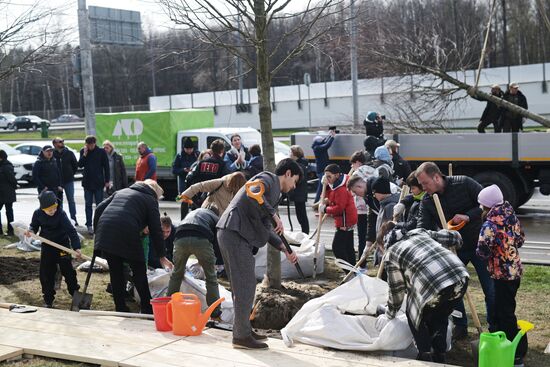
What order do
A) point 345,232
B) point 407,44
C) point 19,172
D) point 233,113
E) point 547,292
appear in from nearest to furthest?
point 547,292, point 345,232, point 407,44, point 19,172, point 233,113

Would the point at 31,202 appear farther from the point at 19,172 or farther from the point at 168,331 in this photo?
the point at 168,331

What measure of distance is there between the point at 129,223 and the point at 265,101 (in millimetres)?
2066

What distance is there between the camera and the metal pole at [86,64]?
17.2 m

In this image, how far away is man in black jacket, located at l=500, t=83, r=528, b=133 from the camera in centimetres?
1706

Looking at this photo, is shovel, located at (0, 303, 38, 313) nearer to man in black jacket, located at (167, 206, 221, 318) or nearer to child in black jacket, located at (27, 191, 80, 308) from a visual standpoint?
child in black jacket, located at (27, 191, 80, 308)

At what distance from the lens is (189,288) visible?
880 centimetres

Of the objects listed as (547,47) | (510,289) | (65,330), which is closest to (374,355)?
(510,289)

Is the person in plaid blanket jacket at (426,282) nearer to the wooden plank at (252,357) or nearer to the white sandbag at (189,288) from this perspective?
the wooden plank at (252,357)

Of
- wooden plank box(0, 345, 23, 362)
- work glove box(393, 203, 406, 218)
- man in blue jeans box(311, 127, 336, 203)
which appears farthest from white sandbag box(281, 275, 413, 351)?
man in blue jeans box(311, 127, 336, 203)

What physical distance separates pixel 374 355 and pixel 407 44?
13697 mm

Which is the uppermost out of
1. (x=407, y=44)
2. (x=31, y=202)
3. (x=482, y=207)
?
(x=407, y=44)

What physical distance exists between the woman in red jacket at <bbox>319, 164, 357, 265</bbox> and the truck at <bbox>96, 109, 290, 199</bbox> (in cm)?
964

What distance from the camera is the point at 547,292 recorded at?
9453 millimetres

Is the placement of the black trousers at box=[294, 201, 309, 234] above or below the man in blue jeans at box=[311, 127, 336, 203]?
below
